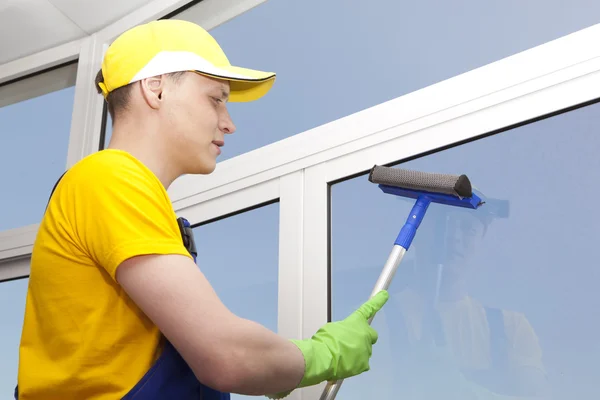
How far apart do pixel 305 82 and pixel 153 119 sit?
81cm

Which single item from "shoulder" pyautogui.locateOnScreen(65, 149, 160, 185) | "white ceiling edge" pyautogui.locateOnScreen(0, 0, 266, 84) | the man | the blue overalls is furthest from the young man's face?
"white ceiling edge" pyautogui.locateOnScreen(0, 0, 266, 84)

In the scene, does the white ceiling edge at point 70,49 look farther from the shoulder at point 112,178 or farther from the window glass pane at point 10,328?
the shoulder at point 112,178

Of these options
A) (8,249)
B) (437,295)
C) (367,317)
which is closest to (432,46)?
(437,295)

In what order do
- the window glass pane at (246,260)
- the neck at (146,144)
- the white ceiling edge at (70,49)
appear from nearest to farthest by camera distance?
the neck at (146,144) < the window glass pane at (246,260) < the white ceiling edge at (70,49)

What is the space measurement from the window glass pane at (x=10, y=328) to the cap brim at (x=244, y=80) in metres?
1.46

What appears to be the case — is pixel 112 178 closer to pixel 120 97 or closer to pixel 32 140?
pixel 120 97

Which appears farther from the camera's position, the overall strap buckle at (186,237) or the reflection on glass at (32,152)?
the reflection on glass at (32,152)

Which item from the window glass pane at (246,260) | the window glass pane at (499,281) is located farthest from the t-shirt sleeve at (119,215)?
the window glass pane at (246,260)

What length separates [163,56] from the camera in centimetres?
116

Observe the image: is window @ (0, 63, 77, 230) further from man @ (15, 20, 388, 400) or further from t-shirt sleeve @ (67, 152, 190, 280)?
t-shirt sleeve @ (67, 152, 190, 280)

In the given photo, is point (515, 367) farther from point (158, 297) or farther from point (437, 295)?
point (158, 297)

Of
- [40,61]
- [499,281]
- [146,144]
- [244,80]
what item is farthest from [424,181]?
[40,61]

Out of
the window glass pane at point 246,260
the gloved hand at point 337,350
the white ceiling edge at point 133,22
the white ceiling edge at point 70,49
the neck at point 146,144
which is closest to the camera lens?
the gloved hand at point 337,350

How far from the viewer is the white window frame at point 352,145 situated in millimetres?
1324
